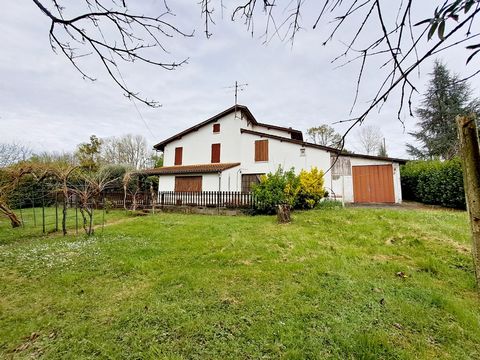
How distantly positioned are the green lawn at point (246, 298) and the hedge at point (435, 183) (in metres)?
6.50

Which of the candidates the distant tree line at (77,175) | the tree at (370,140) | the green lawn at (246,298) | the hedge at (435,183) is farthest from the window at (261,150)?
the tree at (370,140)

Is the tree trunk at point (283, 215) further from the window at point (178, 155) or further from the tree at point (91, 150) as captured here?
the tree at point (91, 150)

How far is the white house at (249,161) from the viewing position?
1407 centimetres

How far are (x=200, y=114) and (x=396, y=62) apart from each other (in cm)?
2462

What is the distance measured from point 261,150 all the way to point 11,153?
1411 centimetres

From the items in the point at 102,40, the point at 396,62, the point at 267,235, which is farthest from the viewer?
the point at 267,235

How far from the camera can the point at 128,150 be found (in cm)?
3225

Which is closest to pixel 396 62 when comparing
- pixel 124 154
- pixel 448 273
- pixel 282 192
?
pixel 448 273

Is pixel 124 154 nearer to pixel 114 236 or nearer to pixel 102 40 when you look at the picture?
pixel 114 236

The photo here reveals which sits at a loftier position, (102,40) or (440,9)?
(102,40)

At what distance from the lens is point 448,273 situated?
4.02 m

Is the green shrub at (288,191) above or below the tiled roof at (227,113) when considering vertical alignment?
below

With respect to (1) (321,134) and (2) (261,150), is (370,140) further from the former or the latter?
(2) (261,150)

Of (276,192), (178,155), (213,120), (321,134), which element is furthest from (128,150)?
(276,192)
